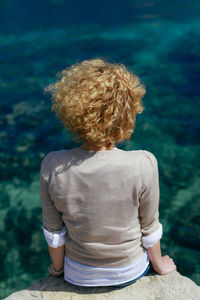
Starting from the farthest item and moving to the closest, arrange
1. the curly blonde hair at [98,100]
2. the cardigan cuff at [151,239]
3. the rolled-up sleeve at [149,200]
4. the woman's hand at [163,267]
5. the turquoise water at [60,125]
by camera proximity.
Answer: the turquoise water at [60,125] → the woman's hand at [163,267] → the cardigan cuff at [151,239] → the rolled-up sleeve at [149,200] → the curly blonde hair at [98,100]

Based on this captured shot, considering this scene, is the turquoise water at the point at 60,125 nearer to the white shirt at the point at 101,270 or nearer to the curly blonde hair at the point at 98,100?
the white shirt at the point at 101,270

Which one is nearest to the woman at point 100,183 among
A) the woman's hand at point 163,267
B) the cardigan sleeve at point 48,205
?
the cardigan sleeve at point 48,205

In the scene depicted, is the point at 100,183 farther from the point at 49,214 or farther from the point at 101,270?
the point at 101,270

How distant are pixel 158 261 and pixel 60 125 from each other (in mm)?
2314

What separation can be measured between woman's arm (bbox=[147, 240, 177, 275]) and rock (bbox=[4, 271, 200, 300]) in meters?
0.03

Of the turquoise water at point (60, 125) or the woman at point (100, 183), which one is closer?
the woman at point (100, 183)

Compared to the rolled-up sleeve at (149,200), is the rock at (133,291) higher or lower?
lower

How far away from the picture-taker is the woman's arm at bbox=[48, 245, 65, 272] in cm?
167

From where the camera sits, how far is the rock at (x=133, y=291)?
168cm

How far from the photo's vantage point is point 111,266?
1615 millimetres

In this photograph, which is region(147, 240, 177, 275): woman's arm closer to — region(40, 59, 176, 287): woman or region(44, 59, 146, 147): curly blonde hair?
region(40, 59, 176, 287): woman

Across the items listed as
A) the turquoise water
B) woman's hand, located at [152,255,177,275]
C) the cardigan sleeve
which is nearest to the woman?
the cardigan sleeve

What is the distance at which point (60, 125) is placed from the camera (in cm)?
379

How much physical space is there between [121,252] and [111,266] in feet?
0.32
